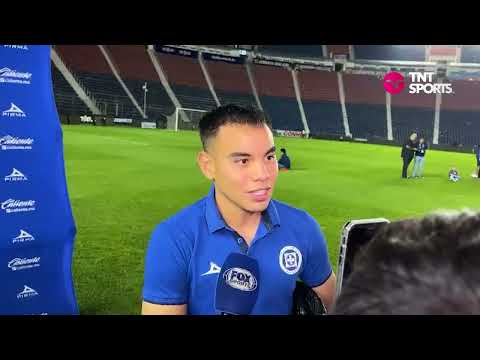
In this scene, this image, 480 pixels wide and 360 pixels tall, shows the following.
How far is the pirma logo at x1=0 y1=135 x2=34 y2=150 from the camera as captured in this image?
2.29 m

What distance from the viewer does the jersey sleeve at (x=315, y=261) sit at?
2004mm

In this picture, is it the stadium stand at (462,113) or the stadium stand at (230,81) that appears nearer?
the stadium stand at (230,81)

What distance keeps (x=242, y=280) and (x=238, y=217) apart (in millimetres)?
301

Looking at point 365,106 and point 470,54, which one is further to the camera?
point 365,106

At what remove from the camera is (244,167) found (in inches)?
80.5

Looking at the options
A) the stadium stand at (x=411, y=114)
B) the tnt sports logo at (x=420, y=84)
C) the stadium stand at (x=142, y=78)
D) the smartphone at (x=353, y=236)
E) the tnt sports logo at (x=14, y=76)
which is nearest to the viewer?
the smartphone at (x=353, y=236)

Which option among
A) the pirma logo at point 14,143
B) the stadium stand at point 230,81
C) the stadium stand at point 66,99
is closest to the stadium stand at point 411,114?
the stadium stand at point 230,81

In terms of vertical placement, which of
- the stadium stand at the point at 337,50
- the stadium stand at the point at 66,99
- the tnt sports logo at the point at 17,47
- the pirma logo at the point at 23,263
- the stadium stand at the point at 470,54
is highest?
the stadium stand at the point at 337,50

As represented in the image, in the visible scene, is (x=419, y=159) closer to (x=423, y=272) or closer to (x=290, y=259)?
(x=290, y=259)

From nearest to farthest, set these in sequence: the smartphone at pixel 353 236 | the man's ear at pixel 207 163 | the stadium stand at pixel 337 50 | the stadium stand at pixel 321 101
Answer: the smartphone at pixel 353 236 < the man's ear at pixel 207 163 < the stadium stand at pixel 337 50 < the stadium stand at pixel 321 101

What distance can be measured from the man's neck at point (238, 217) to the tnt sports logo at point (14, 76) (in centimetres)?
119

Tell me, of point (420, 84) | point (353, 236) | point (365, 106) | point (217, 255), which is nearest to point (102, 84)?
point (365, 106)

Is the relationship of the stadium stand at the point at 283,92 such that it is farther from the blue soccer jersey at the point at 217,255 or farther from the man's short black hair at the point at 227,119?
the blue soccer jersey at the point at 217,255
